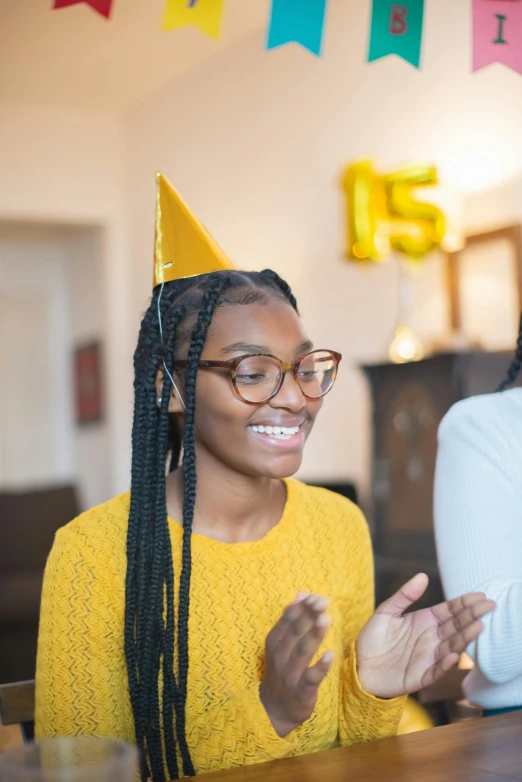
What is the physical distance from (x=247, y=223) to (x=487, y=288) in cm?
176

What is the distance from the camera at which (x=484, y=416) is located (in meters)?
1.39

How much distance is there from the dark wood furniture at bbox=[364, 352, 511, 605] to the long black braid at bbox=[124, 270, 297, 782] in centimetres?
186

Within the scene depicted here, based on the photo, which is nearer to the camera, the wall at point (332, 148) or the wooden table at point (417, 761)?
the wooden table at point (417, 761)

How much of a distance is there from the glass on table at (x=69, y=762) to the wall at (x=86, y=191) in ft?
17.5

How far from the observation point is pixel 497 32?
5.45 feet

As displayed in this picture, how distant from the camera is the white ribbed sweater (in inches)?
48.3

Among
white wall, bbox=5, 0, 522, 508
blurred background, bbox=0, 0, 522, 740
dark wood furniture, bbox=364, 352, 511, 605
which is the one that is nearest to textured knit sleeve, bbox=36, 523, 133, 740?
dark wood furniture, bbox=364, 352, 511, 605

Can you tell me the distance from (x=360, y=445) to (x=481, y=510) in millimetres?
2776

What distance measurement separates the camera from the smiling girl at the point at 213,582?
109 cm

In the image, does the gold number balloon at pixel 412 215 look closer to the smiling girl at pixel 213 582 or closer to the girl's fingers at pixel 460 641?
the smiling girl at pixel 213 582

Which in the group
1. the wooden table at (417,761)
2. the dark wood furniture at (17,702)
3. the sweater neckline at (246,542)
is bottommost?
the dark wood furniture at (17,702)

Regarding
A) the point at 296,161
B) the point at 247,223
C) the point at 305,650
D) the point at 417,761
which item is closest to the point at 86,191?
the point at 247,223

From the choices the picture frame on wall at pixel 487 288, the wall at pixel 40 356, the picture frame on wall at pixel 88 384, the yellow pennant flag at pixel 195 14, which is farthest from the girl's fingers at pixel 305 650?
the wall at pixel 40 356

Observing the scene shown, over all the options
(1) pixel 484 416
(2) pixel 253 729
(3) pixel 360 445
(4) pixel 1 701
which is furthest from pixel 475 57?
(3) pixel 360 445
